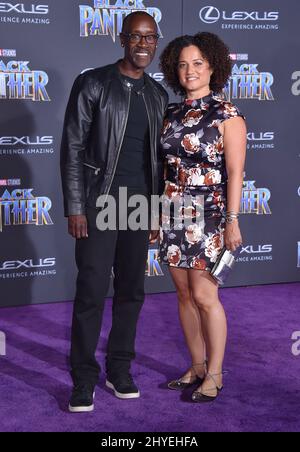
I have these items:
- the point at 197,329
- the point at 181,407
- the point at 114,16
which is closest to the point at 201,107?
the point at 197,329

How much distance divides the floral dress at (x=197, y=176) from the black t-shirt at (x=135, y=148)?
0.33ft

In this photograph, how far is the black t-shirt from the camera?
294 cm

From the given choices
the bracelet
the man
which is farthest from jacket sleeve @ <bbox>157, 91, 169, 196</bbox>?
the bracelet

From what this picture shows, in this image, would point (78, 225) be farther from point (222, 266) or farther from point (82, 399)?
point (82, 399)

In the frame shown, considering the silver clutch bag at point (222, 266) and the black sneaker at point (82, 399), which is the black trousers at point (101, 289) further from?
the silver clutch bag at point (222, 266)

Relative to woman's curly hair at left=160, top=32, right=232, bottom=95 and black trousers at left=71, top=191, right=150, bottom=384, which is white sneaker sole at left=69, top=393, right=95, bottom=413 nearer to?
black trousers at left=71, top=191, right=150, bottom=384

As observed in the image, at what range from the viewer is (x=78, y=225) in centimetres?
289

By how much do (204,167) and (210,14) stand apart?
2.39 metres

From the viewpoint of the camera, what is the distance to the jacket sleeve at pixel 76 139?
112 inches

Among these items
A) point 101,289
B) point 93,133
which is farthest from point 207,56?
point 101,289

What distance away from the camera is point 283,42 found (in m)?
5.15

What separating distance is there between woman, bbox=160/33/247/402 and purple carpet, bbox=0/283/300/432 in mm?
205

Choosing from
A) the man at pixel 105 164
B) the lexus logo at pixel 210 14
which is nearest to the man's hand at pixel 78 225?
the man at pixel 105 164

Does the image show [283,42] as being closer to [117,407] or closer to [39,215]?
[39,215]
